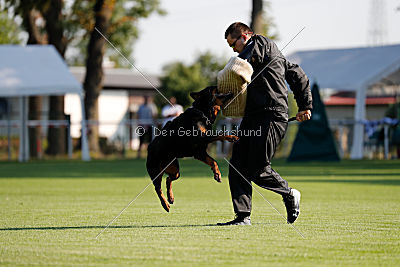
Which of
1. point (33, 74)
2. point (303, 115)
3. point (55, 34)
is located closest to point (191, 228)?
point (303, 115)

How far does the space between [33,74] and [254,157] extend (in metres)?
17.9

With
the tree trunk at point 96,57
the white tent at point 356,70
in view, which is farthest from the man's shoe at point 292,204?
the tree trunk at point 96,57

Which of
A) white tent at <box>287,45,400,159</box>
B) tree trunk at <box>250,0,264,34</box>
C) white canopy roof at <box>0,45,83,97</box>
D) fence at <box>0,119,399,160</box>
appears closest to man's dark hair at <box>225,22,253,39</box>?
white canopy roof at <box>0,45,83,97</box>

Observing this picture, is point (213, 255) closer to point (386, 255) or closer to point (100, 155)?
point (386, 255)

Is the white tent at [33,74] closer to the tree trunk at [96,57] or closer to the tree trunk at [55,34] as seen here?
the tree trunk at [55,34]

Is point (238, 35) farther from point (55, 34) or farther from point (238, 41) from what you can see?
point (55, 34)

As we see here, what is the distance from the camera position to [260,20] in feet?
91.4

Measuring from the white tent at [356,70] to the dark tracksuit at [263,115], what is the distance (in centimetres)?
1784

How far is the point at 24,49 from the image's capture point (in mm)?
25547

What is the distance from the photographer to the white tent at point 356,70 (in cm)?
2638

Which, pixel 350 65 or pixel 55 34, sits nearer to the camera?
pixel 350 65

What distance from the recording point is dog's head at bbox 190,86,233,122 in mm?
7402

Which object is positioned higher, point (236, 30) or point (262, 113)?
point (236, 30)

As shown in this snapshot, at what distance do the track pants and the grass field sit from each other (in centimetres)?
37
